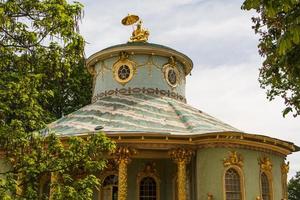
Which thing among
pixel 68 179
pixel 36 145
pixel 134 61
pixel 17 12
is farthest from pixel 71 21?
pixel 134 61

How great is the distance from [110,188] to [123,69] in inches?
270

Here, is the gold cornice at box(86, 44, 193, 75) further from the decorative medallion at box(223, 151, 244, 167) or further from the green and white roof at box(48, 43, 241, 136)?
the decorative medallion at box(223, 151, 244, 167)

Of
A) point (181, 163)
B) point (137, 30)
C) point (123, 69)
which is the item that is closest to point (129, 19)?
point (137, 30)

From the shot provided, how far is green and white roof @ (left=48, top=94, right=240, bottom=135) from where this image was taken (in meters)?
17.5

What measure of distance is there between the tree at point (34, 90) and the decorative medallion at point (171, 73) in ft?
44.4

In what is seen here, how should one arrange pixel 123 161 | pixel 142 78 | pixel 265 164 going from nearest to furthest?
pixel 123 161 → pixel 265 164 → pixel 142 78

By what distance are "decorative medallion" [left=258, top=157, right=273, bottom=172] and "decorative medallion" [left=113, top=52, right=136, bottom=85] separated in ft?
26.3

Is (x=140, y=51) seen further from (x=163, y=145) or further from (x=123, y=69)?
(x=163, y=145)

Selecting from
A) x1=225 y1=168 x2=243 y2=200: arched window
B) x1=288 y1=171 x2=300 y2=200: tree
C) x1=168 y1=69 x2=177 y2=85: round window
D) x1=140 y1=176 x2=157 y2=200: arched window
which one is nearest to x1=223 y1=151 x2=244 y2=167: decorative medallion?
x1=225 y1=168 x2=243 y2=200: arched window

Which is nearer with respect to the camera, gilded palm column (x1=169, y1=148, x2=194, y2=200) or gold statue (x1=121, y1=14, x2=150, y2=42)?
gilded palm column (x1=169, y1=148, x2=194, y2=200)

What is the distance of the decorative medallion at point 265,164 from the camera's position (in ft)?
57.3

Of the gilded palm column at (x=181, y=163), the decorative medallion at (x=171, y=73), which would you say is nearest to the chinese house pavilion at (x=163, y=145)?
the gilded palm column at (x=181, y=163)

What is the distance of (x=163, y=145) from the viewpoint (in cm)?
1655

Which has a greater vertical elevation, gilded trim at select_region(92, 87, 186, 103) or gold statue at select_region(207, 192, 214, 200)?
gilded trim at select_region(92, 87, 186, 103)
